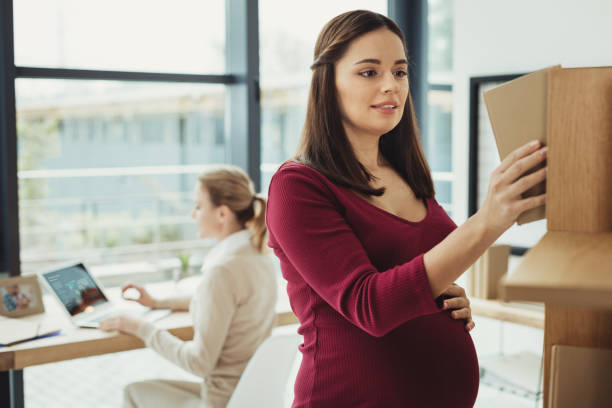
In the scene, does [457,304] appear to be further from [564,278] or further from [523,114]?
[564,278]

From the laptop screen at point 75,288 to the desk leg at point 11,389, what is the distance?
1.65ft

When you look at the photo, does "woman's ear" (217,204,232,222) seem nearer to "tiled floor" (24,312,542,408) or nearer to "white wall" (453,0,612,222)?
"tiled floor" (24,312,542,408)

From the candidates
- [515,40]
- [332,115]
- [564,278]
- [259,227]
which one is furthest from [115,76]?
[564,278]

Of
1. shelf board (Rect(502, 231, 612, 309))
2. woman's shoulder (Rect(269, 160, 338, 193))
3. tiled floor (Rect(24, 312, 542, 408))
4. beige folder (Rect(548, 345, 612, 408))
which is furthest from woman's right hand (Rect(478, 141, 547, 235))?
tiled floor (Rect(24, 312, 542, 408))

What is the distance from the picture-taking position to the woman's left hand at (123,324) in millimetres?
2139

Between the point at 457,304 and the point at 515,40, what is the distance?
1.97 m

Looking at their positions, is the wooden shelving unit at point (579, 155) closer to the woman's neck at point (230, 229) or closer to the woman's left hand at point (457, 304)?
the woman's left hand at point (457, 304)

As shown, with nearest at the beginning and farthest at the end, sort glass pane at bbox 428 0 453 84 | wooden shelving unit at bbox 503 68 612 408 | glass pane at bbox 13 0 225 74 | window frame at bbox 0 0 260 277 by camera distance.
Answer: wooden shelving unit at bbox 503 68 612 408, window frame at bbox 0 0 260 277, glass pane at bbox 13 0 225 74, glass pane at bbox 428 0 453 84

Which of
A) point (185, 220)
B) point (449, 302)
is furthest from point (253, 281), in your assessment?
point (185, 220)

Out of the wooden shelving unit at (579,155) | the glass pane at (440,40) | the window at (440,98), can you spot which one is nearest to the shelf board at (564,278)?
the wooden shelving unit at (579,155)

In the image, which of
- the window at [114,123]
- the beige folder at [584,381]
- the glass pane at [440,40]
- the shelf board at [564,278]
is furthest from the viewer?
the glass pane at [440,40]

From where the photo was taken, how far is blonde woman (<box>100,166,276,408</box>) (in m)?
1.97

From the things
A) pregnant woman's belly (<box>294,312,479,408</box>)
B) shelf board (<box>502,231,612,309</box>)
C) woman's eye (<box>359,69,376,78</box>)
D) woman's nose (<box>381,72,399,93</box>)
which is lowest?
pregnant woman's belly (<box>294,312,479,408</box>)

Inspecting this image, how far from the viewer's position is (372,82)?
1139 millimetres
